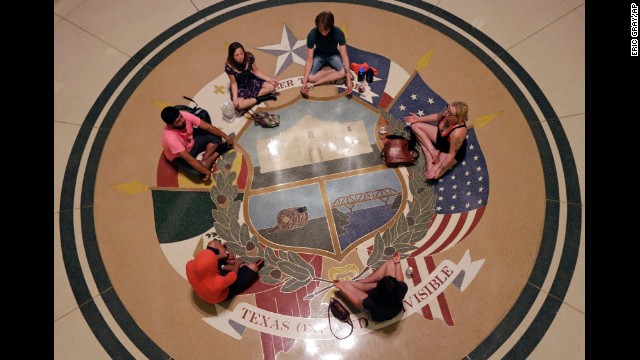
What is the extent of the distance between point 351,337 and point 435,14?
530 centimetres

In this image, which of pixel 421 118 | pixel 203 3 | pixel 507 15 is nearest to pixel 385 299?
pixel 421 118

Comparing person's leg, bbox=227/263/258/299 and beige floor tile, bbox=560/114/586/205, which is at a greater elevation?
beige floor tile, bbox=560/114/586/205

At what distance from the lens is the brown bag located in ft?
16.3

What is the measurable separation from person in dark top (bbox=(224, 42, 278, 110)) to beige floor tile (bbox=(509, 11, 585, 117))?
3911mm

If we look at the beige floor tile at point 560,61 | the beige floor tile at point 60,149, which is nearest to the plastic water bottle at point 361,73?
the beige floor tile at point 560,61

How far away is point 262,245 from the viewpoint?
476cm

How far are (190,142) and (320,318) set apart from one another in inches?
112

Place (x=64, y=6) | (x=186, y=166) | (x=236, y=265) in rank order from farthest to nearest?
(x=64, y=6) < (x=186, y=166) < (x=236, y=265)

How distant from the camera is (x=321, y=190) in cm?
505

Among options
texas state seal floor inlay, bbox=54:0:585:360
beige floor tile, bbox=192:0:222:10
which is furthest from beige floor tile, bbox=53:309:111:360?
beige floor tile, bbox=192:0:222:10

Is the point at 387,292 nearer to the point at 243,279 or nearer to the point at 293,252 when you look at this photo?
the point at 293,252

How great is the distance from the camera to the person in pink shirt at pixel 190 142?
455cm

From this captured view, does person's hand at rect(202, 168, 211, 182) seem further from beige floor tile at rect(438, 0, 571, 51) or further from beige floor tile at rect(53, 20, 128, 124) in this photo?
beige floor tile at rect(438, 0, 571, 51)

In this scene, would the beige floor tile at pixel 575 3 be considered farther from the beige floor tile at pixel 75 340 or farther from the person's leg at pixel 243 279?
the beige floor tile at pixel 75 340
